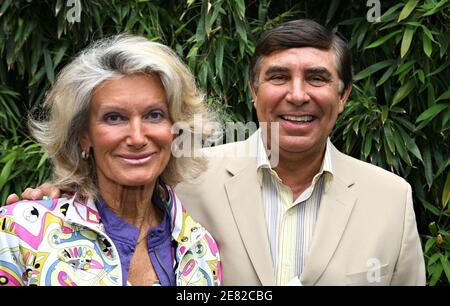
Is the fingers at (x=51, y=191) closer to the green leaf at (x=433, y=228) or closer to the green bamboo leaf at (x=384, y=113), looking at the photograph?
the green bamboo leaf at (x=384, y=113)

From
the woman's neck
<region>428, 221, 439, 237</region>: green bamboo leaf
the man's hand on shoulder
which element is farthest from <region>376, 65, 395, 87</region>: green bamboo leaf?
the man's hand on shoulder

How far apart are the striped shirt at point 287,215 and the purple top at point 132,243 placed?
385mm

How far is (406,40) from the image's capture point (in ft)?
10.5

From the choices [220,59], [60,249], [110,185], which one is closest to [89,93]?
[110,185]

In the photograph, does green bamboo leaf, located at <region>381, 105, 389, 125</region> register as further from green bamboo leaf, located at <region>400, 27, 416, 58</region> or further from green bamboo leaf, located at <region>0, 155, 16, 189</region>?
green bamboo leaf, located at <region>0, 155, 16, 189</region>

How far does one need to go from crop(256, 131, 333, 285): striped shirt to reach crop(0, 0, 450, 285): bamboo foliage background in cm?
87

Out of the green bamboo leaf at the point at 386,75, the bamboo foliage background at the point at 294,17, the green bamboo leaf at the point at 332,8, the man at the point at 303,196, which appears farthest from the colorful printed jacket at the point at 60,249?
the green bamboo leaf at the point at 332,8

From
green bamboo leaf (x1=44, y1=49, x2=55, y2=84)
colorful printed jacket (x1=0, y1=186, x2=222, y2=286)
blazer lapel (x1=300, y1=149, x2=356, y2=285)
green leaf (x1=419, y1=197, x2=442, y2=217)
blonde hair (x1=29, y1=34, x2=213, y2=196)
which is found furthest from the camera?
green bamboo leaf (x1=44, y1=49, x2=55, y2=84)

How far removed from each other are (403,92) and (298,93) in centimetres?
113

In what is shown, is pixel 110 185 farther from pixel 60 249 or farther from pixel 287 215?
pixel 287 215

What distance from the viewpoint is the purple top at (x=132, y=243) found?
6.38ft

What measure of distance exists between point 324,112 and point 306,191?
0.26m

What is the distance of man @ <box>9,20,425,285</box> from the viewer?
2.22m

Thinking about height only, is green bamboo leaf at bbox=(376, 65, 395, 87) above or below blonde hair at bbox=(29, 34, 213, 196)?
above
